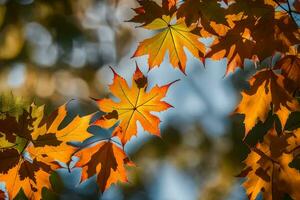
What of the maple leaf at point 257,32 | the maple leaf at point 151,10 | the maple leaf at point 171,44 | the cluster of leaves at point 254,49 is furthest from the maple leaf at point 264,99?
the maple leaf at point 151,10

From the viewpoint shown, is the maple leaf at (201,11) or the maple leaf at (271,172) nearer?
the maple leaf at (201,11)

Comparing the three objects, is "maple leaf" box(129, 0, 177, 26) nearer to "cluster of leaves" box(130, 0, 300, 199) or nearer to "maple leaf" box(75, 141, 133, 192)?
"cluster of leaves" box(130, 0, 300, 199)

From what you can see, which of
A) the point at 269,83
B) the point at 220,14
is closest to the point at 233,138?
the point at 269,83

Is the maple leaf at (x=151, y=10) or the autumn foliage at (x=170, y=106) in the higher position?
the maple leaf at (x=151, y=10)

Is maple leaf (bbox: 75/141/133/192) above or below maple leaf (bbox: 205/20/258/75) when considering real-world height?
below

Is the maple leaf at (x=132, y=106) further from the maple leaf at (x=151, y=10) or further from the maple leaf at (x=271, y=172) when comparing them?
the maple leaf at (x=271, y=172)

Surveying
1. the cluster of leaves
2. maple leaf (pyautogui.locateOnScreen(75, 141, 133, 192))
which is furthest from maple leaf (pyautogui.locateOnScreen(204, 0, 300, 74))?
maple leaf (pyautogui.locateOnScreen(75, 141, 133, 192))
